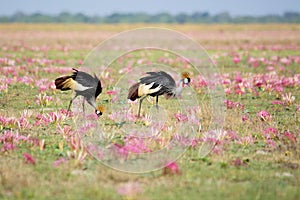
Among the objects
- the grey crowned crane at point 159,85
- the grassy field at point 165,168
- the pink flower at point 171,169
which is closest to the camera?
the grassy field at point 165,168

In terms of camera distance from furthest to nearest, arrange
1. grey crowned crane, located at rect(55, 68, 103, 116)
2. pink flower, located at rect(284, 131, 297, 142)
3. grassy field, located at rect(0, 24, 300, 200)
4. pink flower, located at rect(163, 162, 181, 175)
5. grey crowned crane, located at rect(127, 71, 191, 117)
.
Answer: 1. grey crowned crane, located at rect(55, 68, 103, 116)
2. grey crowned crane, located at rect(127, 71, 191, 117)
3. pink flower, located at rect(284, 131, 297, 142)
4. pink flower, located at rect(163, 162, 181, 175)
5. grassy field, located at rect(0, 24, 300, 200)

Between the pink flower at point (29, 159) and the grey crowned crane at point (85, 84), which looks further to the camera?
the grey crowned crane at point (85, 84)

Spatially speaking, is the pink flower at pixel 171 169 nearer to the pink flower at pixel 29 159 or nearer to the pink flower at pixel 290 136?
the pink flower at pixel 29 159

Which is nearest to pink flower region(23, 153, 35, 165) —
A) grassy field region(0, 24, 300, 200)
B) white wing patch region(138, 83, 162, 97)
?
grassy field region(0, 24, 300, 200)

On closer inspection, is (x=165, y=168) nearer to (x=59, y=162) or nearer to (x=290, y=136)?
(x=59, y=162)

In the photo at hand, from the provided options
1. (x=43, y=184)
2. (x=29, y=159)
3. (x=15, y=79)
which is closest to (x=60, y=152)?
(x=29, y=159)

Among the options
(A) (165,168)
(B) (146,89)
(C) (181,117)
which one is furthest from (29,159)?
(C) (181,117)

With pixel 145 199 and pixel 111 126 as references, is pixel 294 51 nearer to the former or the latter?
pixel 111 126

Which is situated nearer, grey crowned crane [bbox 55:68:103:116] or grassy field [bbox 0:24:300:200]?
grassy field [bbox 0:24:300:200]

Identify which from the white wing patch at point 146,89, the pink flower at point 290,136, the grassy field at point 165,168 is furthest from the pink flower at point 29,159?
the pink flower at point 290,136

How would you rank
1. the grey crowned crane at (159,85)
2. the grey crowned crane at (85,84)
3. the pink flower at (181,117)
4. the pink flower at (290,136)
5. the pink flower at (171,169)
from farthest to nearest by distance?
1. the pink flower at (181,117)
2. the grey crowned crane at (85,84)
3. the grey crowned crane at (159,85)
4. the pink flower at (290,136)
5. the pink flower at (171,169)

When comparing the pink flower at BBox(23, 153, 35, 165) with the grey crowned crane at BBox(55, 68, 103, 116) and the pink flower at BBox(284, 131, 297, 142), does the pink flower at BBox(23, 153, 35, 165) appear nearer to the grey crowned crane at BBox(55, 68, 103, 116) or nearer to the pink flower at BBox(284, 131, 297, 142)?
the grey crowned crane at BBox(55, 68, 103, 116)

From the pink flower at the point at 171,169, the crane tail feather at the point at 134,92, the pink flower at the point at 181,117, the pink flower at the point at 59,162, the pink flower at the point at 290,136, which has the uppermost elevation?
the crane tail feather at the point at 134,92

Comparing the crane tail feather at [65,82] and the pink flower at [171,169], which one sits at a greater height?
the crane tail feather at [65,82]
